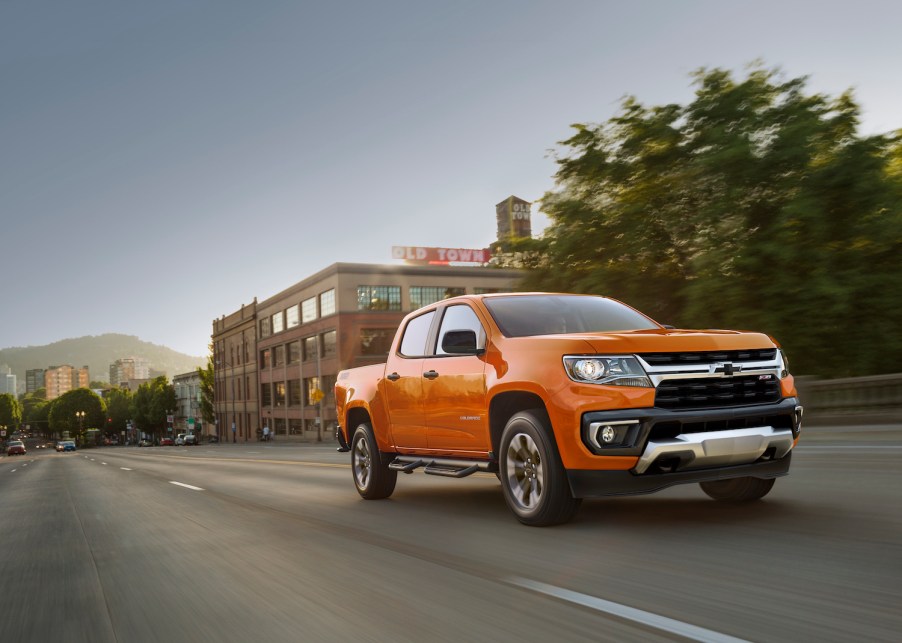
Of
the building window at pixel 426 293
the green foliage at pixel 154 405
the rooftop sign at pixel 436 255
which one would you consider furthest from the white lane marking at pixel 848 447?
the green foliage at pixel 154 405

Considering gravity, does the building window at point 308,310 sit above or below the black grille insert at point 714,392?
above

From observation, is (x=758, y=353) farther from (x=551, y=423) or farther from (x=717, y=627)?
(x=717, y=627)

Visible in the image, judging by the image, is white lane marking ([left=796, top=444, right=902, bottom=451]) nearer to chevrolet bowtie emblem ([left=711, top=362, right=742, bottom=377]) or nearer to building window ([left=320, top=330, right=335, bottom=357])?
chevrolet bowtie emblem ([left=711, top=362, right=742, bottom=377])

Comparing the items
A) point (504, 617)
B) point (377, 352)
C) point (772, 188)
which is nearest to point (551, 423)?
Answer: point (504, 617)

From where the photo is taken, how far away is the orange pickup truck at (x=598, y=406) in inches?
209

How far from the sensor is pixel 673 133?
2458cm

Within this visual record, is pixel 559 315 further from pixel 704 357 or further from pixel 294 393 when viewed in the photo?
pixel 294 393

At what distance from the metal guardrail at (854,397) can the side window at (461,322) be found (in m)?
10.8

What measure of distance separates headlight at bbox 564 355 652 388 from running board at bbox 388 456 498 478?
4.47 ft

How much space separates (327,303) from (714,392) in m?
64.3

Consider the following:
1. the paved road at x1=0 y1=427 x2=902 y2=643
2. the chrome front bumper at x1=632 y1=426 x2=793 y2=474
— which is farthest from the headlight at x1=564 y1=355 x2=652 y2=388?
the paved road at x1=0 y1=427 x2=902 y2=643

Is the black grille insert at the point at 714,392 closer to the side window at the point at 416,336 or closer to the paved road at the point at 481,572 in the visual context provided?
the paved road at the point at 481,572

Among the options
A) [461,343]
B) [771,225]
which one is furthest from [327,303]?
[461,343]

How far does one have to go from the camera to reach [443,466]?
7.17 meters
